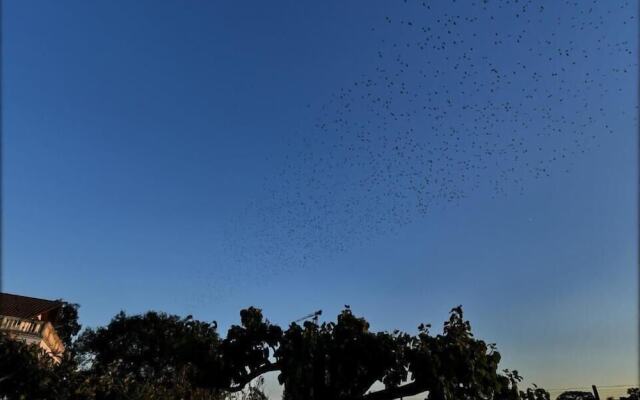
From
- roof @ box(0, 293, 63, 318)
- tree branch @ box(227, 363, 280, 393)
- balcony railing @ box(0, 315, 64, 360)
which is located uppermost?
roof @ box(0, 293, 63, 318)

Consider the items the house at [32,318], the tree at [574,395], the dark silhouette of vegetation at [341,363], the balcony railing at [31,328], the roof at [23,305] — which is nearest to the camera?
the dark silhouette of vegetation at [341,363]

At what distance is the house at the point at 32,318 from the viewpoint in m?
32.1

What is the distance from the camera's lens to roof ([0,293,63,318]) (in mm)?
37178

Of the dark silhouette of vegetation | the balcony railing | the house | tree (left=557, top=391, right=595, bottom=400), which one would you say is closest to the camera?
the dark silhouette of vegetation

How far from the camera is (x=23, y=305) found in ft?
131

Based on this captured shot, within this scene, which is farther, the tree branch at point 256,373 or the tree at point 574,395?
the tree at point 574,395

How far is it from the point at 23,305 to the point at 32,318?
6.26 meters

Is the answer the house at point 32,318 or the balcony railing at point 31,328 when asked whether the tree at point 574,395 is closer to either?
the house at point 32,318

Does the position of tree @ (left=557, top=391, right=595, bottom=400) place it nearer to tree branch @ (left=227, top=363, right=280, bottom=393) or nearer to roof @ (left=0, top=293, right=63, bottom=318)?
tree branch @ (left=227, top=363, right=280, bottom=393)

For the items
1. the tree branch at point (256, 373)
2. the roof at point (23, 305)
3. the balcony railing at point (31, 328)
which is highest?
the roof at point (23, 305)

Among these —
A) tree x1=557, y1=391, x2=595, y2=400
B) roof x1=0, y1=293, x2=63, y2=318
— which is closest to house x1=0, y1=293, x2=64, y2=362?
roof x1=0, y1=293, x2=63, y2=318

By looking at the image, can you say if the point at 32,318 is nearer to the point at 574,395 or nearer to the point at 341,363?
the point at 341,363

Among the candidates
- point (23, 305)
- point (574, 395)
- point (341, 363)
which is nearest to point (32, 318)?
point (23, 305)

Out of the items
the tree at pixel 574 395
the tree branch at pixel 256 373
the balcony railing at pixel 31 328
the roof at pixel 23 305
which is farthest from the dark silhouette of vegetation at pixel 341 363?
the roof at pixel 23 305
